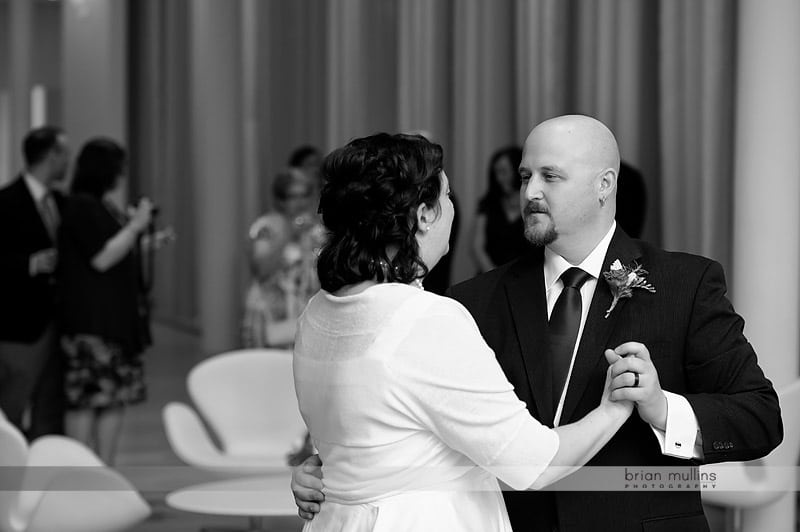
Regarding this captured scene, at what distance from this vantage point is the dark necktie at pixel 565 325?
99.0 inches

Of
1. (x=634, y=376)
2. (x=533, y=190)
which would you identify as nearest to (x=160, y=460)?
(x=533, y=190)

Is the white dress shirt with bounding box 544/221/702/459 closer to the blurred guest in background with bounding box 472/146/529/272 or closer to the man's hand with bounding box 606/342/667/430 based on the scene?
the man's hand with bounding box 606/342/667/430

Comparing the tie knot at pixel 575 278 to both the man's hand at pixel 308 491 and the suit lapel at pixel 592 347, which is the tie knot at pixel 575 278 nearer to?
the suit lapel at pixel 592 347

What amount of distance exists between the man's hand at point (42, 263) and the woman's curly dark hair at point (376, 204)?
4355 mm

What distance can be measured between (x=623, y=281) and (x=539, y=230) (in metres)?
0.21

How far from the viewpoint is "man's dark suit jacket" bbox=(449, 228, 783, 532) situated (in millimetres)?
2377

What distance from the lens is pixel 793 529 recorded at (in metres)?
5.05

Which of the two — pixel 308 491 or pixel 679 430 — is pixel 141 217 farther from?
pixel 679 430

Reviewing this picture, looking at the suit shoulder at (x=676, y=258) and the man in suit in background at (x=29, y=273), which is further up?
the suit shoulder at (x=676, y=258)

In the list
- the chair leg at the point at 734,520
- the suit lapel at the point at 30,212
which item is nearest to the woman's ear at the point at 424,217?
the chair leg at the point at 734,520

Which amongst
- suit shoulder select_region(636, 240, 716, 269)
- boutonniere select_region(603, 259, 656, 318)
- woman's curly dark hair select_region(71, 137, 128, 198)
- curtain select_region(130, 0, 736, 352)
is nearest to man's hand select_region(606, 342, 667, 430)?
boutonniere select_region(603, 259, 656, 318)

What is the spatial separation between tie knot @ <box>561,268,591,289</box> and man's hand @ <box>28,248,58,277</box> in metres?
4.24

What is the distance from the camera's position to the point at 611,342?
2467 millimetres

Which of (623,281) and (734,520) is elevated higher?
(623,281)
